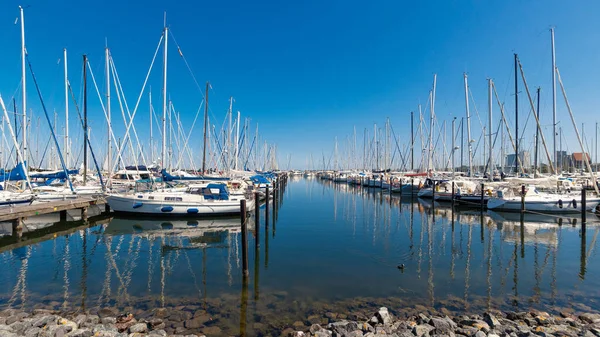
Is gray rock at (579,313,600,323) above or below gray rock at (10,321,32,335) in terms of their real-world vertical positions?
below

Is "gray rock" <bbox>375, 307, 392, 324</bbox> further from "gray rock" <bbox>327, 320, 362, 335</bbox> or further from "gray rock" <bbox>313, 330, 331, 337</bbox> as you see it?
"gray rock" <bbox>313, 330, 331, 337</bbox>

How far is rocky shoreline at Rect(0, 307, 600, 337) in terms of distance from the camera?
7.58 m

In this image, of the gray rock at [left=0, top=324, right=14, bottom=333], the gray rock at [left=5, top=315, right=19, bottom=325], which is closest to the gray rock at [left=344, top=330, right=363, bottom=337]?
the gray rock at [left=0, top=324, right=14, bottom=333]

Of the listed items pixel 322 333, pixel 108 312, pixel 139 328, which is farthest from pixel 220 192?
pixel 322 333

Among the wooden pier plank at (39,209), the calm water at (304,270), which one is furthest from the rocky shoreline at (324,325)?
the wooden pier plank at (39,209)

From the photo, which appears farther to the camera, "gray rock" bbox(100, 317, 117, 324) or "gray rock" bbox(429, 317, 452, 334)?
"gray rock" bbox(100, 317, 117, 324)

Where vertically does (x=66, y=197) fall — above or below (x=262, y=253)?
above

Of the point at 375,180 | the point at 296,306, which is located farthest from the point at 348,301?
the point at 375,180

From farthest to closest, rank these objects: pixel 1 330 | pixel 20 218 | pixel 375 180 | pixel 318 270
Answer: pixel 375 180 → pixel 20 218 → pixel 318 270 → pixel 1 330

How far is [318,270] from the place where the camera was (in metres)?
13.5

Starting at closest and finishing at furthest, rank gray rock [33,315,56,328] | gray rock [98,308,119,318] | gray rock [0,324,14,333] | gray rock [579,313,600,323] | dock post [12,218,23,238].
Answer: gray rock [0,324,14,333]
gray rock [33,315,56,328]
gray rock [579,313,600,323]
gray rock [98,308,119,318]
dock post [12,218,23,238]

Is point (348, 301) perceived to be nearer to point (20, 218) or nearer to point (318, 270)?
point (318, 270)

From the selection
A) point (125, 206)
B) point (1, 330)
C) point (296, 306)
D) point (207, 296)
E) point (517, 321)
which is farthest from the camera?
point (125, 206)

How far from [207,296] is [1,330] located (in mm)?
4991
